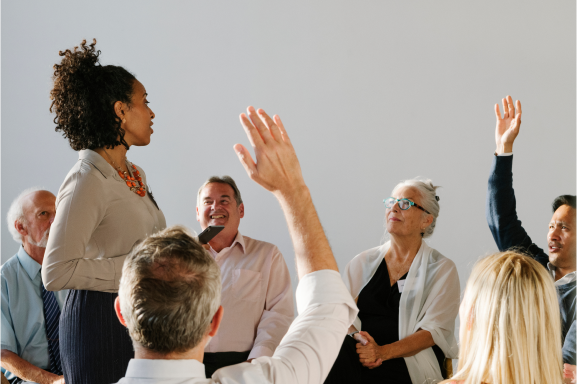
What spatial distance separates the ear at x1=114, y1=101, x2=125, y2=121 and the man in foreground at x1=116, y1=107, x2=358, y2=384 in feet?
3.17

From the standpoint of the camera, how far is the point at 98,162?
5.60 feet

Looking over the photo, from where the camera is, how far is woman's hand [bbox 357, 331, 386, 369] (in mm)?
2332

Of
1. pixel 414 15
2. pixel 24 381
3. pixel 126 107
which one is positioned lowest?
pixel 24 381

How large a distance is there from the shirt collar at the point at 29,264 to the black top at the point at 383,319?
1.52m

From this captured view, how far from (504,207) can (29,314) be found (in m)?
2.07

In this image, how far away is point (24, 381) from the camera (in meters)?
2.24

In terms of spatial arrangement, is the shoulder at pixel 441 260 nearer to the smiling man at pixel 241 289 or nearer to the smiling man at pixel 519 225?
the smiling man at pixel 519 225

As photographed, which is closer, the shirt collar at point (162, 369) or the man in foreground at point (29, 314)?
the shirt collar at point (162, 369)

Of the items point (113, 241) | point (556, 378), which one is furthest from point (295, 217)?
point (113, 241)

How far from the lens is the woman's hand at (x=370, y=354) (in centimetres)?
233

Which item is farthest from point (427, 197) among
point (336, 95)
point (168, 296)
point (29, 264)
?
point (168, 296)

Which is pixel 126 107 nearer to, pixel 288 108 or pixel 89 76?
pixel 89 76

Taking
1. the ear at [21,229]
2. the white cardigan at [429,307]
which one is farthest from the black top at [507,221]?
the ear at [21,229]

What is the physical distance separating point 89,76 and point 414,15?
7.46 feet
